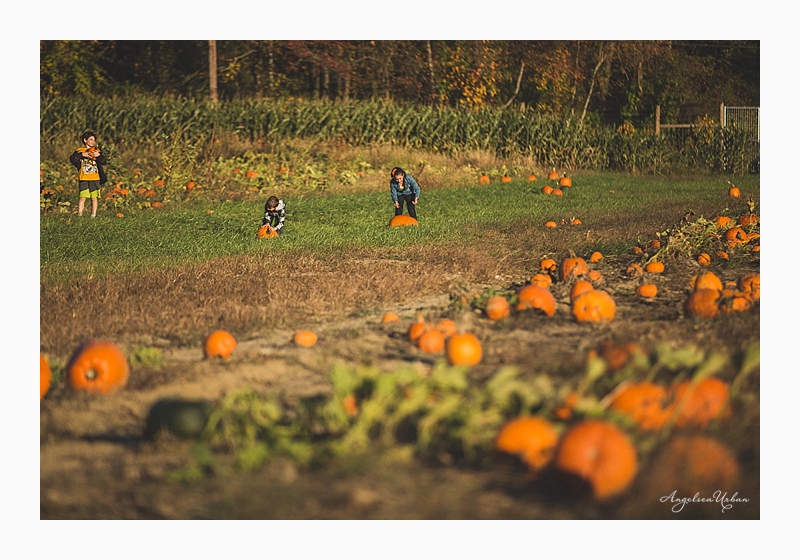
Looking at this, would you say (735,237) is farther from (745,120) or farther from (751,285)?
(745,120)

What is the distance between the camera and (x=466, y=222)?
10859mm

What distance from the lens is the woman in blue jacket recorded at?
1070cm

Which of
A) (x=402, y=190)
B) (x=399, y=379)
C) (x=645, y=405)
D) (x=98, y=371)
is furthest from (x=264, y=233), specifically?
(x=645, y=405)

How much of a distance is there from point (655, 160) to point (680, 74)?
2.03 metres

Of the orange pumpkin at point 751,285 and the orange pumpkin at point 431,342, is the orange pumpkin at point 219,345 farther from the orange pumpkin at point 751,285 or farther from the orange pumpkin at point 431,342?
the orange pumpkin at point 751,285

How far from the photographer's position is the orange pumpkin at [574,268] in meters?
6.84

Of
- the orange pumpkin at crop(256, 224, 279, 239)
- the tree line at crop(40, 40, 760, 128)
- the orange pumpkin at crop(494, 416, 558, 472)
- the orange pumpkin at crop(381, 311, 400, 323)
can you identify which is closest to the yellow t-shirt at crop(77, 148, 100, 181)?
the orange pumpkin at crop(256, 224, 279, 239)

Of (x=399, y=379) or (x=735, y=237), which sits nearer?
(x=399, y=379)

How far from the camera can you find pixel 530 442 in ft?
11.0

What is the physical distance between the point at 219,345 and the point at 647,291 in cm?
326

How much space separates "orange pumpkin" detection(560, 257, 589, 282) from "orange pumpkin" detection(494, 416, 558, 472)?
359 cm
